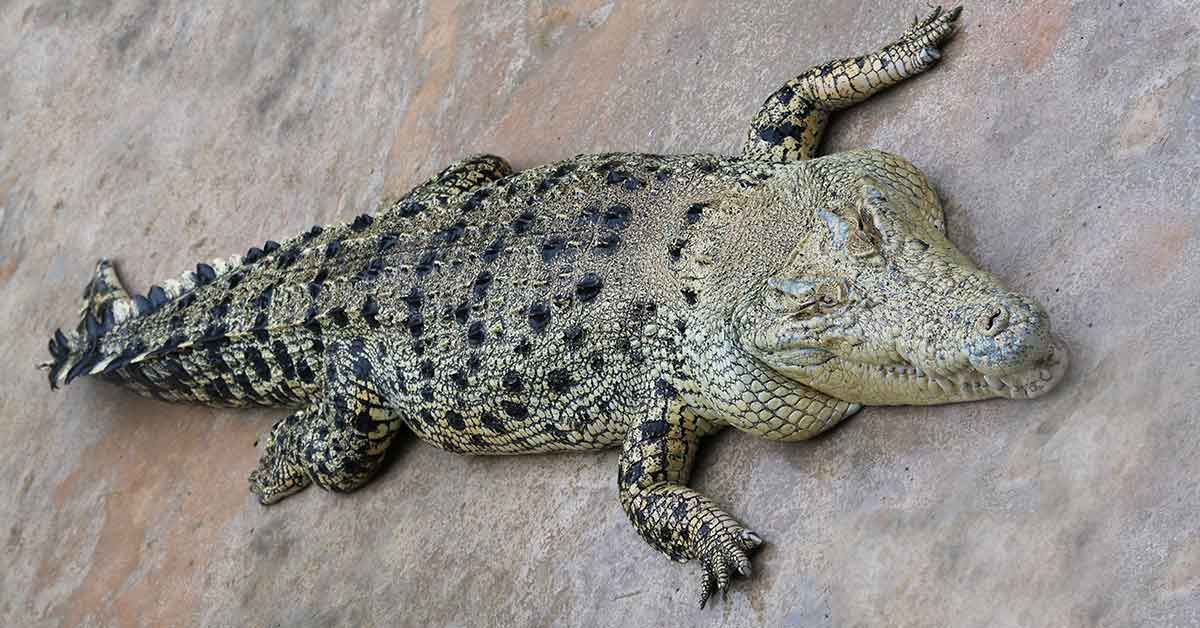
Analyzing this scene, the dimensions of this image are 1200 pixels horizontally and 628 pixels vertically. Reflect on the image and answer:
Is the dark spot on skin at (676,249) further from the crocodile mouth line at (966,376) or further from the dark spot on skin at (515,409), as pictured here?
the dark spot on skin at (515,409)

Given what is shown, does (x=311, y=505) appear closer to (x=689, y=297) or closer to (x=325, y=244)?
(x=325, y=244)

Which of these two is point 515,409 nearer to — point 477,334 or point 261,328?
point 477,334

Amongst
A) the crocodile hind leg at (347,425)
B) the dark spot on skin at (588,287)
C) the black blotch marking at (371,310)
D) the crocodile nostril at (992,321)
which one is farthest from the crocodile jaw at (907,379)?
the crocodile hind leg at (347,425)

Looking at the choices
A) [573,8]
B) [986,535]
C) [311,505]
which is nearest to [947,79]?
[986,535]

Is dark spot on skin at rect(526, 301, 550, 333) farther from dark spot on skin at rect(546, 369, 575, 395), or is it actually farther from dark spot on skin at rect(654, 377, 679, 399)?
dark spot on skin at rect(654, 377, 679, 399)

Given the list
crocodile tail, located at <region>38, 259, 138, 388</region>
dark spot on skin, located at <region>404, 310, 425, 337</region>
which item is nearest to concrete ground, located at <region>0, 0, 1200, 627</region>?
crocodile tail, located at <region>38, 259, 138, 388</region>

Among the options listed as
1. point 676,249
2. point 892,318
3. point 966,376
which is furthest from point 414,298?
point 966,376
